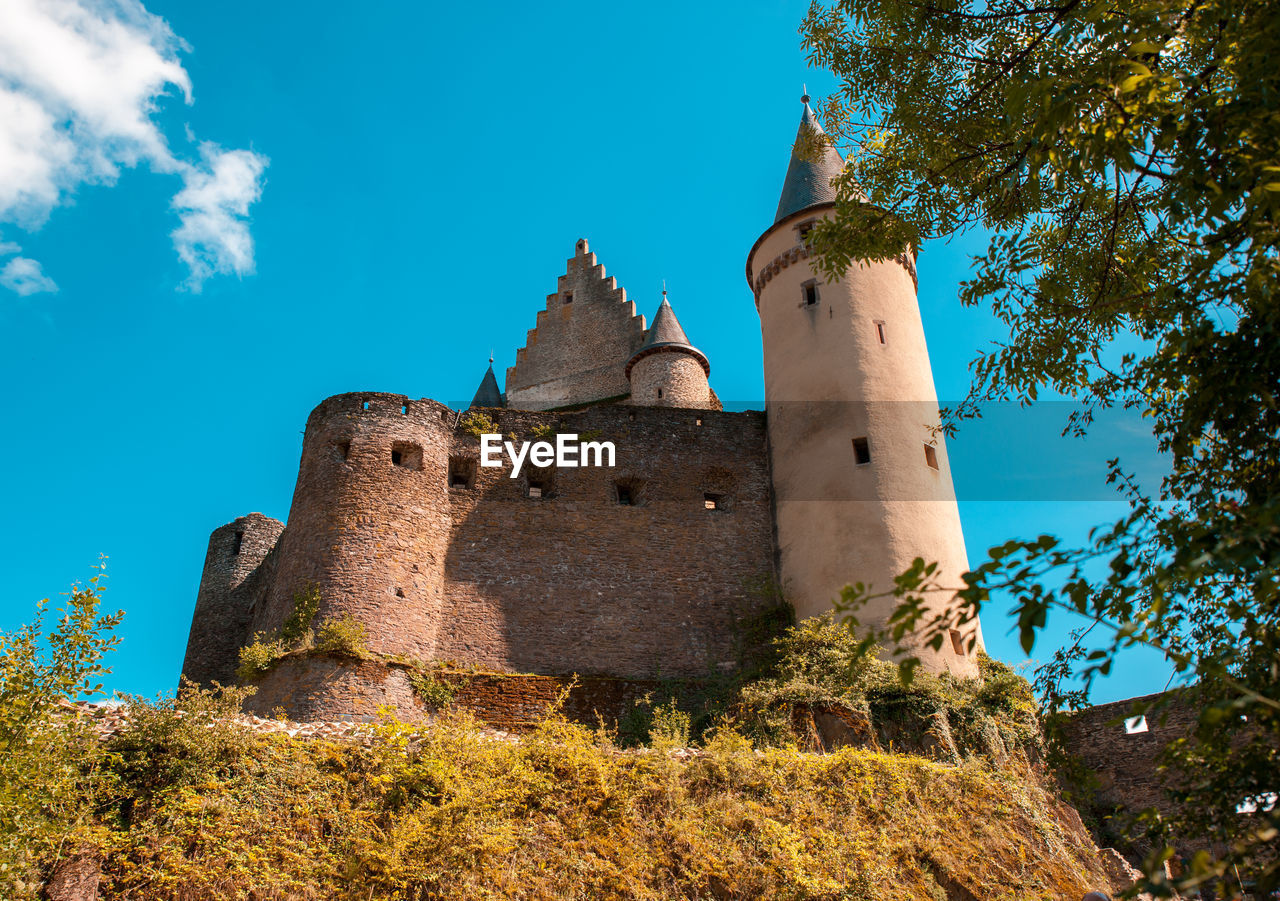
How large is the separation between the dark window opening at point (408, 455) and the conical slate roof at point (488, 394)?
12403 millimetres

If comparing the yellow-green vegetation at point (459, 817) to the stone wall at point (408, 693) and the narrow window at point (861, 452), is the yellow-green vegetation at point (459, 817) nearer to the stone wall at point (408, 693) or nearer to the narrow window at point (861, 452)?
the stone wall at point (408, 693)

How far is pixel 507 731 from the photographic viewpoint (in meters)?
16.0

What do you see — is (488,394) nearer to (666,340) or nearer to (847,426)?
(666,340)

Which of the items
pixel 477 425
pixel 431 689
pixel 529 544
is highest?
pixel 477 425

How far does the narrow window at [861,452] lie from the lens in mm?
19516

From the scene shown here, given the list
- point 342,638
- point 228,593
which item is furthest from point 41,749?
point 228,593

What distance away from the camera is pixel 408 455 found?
19.2m

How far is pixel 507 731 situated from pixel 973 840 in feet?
24.6

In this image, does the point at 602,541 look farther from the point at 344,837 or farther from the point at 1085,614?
the point at 1085,614

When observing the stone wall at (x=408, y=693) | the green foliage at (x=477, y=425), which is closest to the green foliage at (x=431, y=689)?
the stone wall at (x=408, y=693)

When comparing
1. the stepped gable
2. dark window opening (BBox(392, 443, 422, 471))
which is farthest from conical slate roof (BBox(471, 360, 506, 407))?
dark window opening (BBox(392, 443, 422, 471))

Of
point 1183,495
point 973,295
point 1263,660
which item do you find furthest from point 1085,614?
point 973,295

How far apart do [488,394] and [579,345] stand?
354cm

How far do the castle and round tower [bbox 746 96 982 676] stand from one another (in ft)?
0.15
